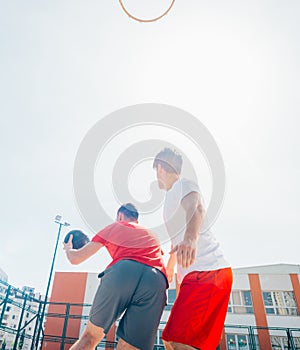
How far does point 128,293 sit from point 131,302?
3.3 inches

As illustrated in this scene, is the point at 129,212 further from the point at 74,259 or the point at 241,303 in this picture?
the point at 241,303

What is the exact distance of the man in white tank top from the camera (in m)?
1.40

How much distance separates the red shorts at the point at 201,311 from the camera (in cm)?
139

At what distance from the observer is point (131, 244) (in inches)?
72.9

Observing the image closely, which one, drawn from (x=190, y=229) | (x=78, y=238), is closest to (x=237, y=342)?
(x=78, y=238)

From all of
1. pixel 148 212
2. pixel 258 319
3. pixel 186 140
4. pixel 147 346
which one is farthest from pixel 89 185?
pixel 258 319

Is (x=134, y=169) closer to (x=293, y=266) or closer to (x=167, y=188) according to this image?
(x=167, y=188)

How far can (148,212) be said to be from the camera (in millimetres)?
2811

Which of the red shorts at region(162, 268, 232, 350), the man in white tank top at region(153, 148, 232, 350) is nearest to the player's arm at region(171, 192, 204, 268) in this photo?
the man in white tank top at region(153, 148, 232, 350)

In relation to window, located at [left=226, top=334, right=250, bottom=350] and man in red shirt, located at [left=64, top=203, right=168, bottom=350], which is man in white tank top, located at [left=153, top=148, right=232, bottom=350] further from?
window, located at [left=226, top=334, right=250, bottom=350]

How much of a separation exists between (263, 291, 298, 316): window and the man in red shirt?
662 inches

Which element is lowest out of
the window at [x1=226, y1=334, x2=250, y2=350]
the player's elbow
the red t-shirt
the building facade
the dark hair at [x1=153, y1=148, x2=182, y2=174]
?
the player's elbow

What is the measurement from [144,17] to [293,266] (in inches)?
724

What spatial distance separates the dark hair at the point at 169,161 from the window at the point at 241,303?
1620cm
